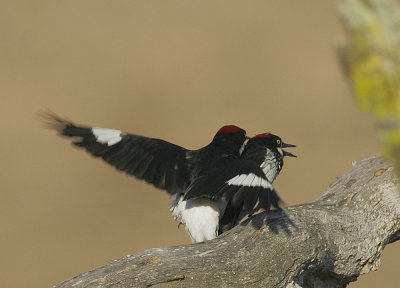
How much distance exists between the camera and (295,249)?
3494mm

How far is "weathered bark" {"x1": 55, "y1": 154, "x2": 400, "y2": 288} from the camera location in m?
3.16

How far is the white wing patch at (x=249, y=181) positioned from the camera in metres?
3.63

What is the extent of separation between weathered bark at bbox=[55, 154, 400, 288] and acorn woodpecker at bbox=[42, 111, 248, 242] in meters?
0.75

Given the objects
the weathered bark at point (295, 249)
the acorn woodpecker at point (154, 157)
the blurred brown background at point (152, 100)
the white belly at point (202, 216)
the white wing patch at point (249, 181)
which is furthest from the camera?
the blurred brown background at point (152, 100)

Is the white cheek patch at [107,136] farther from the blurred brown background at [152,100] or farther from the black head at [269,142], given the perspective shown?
the blurred brown background at [152,100]

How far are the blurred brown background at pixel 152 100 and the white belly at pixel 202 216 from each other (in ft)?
17.4

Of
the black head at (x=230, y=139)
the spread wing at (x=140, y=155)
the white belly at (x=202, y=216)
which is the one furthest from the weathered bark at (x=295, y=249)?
the spread wing at (x=140, y=155)

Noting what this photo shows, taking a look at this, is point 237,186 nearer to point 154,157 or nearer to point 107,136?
point 154,157

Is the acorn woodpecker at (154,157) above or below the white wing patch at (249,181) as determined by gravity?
above

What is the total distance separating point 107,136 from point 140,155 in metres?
0.25

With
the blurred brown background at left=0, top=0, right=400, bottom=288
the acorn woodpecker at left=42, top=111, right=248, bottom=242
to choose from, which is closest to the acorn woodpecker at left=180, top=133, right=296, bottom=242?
the acorn woodpecker at left=42, top=111, right=248, bottom=242

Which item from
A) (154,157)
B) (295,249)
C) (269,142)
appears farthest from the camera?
(269,142)

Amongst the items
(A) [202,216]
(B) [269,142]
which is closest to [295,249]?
(A) [202,216]

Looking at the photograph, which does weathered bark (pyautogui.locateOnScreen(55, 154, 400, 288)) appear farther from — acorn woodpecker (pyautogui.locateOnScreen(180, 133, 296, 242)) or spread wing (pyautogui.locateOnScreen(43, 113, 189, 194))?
spread wing (pyautogui.locateOnScreen(43, 113, 189, 194))
